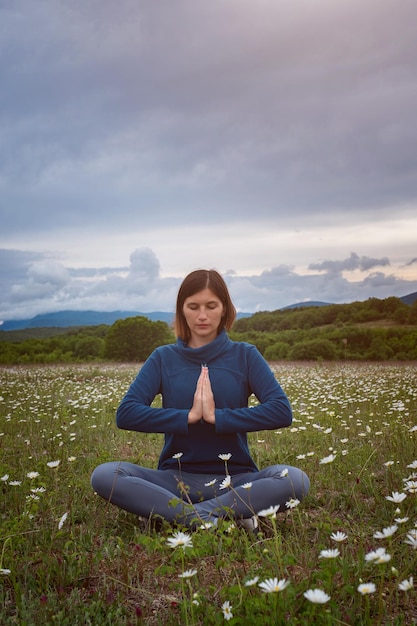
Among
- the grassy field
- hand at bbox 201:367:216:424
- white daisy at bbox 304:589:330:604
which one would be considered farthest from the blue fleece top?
white daisy at bbox 304:589:330:604

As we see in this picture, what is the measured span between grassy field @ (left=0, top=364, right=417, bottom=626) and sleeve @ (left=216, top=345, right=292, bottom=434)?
0.41 m

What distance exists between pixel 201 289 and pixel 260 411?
988 millimetres

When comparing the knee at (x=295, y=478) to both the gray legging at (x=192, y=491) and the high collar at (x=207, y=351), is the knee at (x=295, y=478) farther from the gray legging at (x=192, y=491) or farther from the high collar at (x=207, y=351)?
the high collar at (x=207, y=351)

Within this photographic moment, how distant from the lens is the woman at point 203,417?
3.72 m

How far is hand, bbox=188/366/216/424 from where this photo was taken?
376 cm

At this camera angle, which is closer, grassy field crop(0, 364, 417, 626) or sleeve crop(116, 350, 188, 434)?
grassy field crop(0, 364, 417, 626)

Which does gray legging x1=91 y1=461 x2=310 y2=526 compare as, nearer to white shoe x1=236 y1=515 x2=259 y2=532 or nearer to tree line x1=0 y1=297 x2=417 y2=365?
white shoe x1=236 y1=515 x2=259 y2=532

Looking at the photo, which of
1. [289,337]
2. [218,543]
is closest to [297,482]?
[218,543]

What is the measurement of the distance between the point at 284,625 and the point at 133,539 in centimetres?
169

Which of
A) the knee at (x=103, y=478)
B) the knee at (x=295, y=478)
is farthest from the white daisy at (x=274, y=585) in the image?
the knee at (x=103, y=478)

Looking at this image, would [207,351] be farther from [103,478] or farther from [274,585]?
[274,585]

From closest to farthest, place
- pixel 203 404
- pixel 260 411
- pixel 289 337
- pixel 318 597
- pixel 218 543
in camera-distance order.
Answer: pixel 318 597 < pixel 218 543 < pixel 203 404 < pixel 260 411 < pixel 289 337

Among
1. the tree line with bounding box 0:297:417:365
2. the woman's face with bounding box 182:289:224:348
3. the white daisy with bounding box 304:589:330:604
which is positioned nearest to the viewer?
the white daisy with bounding box 304:589:330:604

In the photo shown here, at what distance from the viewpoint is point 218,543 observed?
10.3 feet
